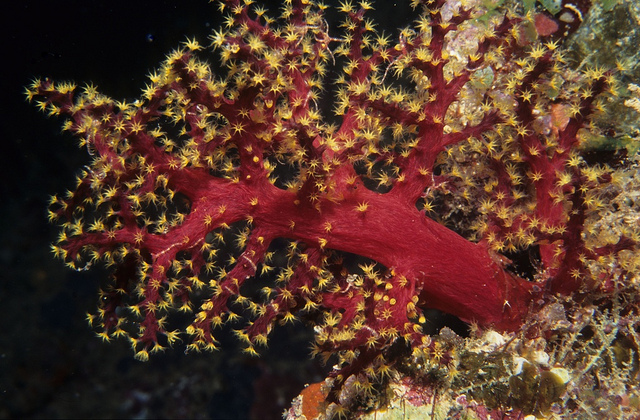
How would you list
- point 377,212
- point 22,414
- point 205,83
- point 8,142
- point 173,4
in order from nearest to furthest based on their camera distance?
point 205,83 → point 377,212 → point 173,4 → point 8,142 → point 22,414

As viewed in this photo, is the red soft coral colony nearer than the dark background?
Yes

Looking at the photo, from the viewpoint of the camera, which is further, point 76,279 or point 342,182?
point 76,279

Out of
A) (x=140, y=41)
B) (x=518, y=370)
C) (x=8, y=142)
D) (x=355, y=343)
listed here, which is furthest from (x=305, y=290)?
(x=8, y=142)

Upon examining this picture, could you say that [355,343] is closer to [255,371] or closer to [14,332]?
[255,371]

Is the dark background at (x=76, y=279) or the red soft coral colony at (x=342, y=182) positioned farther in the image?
the dark background at (x=76, y=279)

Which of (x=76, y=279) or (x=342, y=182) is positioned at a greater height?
(x=76, y=279)
